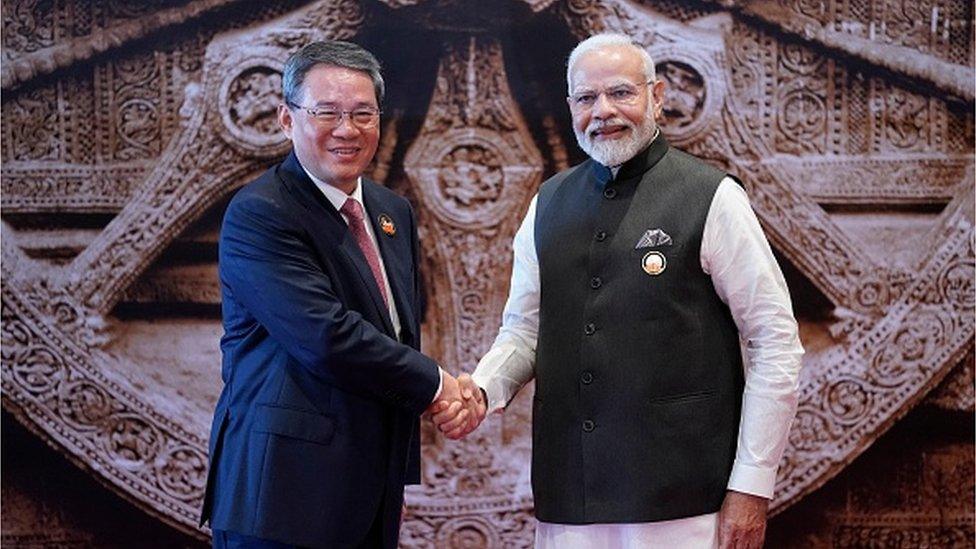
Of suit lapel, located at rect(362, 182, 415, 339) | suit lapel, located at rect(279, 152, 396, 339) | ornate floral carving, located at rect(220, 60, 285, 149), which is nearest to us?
suit lapel, located at rect(279, 152, 396, 339)

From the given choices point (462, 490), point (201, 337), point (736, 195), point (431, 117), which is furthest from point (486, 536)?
point (736, 195)

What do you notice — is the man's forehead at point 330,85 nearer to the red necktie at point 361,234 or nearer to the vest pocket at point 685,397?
the red necktie at point 361,234

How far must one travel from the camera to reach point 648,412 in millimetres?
2250

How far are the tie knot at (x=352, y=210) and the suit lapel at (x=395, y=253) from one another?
0.07m

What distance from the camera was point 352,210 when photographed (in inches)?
92.8

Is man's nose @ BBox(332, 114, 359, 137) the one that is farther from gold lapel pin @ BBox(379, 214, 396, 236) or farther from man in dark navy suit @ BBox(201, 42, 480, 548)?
gold lapel pin @ BBox(379, 214, 396, 236)

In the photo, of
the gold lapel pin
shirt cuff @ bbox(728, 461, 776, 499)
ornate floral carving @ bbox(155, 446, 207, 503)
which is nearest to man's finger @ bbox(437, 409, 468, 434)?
the gold lapel pin

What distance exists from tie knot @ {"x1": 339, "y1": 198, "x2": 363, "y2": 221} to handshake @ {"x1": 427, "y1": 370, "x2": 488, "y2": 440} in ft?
1.19

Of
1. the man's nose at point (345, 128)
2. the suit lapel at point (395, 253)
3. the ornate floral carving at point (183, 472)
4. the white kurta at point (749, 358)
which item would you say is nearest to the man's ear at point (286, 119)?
the man's nose at point (345, 128)

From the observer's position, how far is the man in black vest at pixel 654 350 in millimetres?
2236

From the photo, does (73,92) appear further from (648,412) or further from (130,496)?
(648,412)

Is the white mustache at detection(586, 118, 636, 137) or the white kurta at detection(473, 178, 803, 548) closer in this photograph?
the white kurta at detection(473, 178, 803, 548)

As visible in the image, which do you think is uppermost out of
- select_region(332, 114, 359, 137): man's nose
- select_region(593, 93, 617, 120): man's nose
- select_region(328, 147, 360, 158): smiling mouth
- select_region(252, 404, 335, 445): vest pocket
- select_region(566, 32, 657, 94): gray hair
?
select_region(566, 32, 657, 94): gray hair

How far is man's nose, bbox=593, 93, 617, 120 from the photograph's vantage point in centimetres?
233
